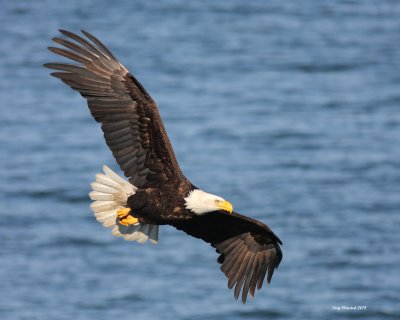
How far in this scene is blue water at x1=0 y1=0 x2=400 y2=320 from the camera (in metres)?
14.1

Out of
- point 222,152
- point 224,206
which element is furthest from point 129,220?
point 222,152

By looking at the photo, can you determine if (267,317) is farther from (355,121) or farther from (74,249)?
(355,121)

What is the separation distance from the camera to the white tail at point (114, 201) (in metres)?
9.13

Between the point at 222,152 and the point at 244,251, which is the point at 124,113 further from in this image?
the point at 222,152

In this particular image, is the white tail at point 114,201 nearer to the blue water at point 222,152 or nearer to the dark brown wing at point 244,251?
the dark brown wing at point 244,251

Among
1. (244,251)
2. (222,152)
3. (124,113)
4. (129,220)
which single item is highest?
(124,113)

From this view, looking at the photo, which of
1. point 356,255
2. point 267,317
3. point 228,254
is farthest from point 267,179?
point 228,254

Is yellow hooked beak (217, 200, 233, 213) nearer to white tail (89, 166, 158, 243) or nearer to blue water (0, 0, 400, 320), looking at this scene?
white tail (89, 166, 158, 243)

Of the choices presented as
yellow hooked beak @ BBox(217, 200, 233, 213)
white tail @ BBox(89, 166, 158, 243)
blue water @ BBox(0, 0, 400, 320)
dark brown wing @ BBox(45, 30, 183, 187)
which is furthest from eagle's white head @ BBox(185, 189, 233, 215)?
blue water @ BBox(0, 0, 400, 320)

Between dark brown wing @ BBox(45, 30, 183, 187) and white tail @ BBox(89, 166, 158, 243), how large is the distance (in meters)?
0.12

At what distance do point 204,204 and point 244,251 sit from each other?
94 centimetres

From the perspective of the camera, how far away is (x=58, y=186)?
16.8 m

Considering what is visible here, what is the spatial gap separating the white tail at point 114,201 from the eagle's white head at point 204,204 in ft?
1.79

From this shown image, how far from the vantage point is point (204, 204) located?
28.5ft
